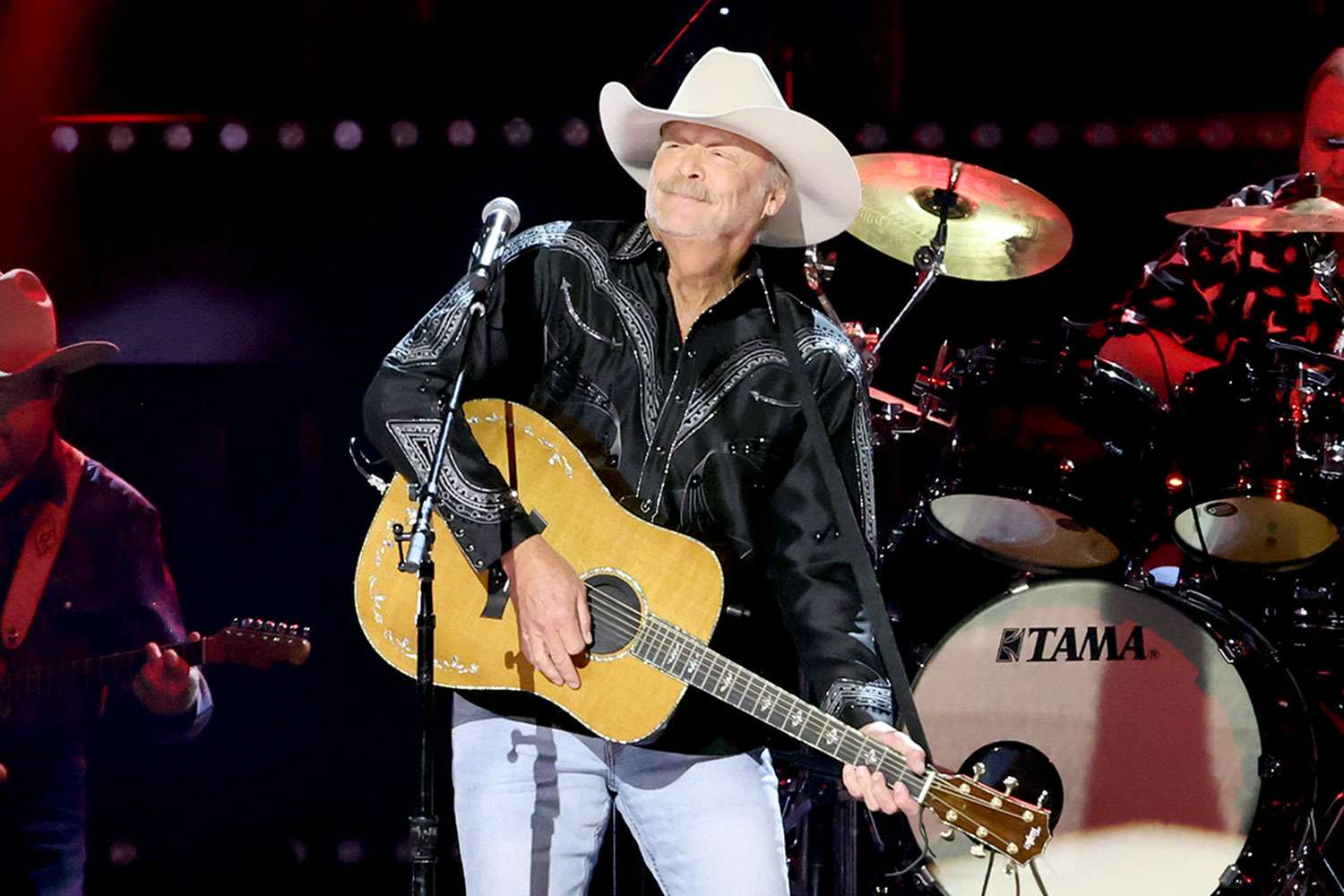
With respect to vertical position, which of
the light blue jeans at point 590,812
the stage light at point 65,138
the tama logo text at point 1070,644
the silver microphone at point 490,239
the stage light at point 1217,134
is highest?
the stage light at point 1217,134

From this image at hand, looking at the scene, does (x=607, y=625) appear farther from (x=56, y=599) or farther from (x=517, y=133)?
(x=517, y=133)

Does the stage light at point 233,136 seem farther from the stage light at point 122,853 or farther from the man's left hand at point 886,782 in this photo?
the man's left hand at point 886,782

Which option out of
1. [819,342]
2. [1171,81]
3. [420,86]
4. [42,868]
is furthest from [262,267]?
[1171,81]

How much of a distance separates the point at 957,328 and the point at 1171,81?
137cm

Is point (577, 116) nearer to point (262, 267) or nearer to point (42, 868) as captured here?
point (262, 267)

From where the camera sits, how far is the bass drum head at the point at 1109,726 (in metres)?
5.43

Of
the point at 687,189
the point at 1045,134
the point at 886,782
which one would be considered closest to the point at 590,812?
the point at 886,782

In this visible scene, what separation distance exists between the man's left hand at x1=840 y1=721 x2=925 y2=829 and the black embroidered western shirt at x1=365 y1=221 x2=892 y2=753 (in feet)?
0.43

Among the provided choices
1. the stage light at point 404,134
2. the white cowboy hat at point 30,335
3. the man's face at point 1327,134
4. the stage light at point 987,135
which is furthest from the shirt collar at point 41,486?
the man's face at point 1327,134

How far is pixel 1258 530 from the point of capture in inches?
218

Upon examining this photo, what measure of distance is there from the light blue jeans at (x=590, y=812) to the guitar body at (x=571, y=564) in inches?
4.1

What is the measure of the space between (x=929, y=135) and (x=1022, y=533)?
196 cm

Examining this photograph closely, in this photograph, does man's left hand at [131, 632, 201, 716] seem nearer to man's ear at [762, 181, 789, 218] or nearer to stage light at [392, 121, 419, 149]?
stage light at [392, 121, 419, 149]

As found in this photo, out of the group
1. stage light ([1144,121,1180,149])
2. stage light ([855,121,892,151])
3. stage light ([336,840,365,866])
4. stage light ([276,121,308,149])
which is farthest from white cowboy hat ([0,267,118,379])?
stage light ([1144,121,1180,149])
